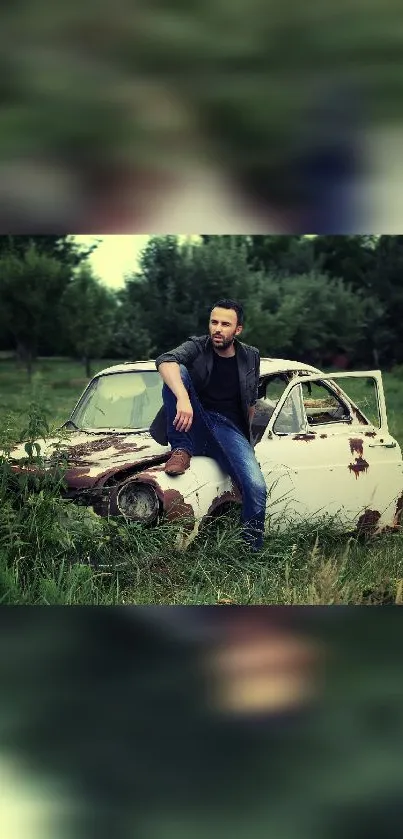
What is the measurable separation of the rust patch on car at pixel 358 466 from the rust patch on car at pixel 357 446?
0.03m

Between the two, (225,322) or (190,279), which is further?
(190,279)

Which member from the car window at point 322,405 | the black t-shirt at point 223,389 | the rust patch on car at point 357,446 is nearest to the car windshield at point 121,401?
the black t-shirt at point 223,389

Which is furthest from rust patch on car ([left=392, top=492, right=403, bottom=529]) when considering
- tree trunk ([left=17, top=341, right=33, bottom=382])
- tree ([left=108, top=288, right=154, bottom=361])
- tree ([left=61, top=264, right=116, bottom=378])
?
tree trunk ([left=17, top=341, right=33, bottom=382])

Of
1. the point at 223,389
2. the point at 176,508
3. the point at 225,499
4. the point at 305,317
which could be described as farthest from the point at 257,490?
the point at 305,317

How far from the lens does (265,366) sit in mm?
5539

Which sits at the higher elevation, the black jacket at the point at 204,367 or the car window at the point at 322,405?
the black jacket at the point at 204,367

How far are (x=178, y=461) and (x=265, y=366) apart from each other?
562mm

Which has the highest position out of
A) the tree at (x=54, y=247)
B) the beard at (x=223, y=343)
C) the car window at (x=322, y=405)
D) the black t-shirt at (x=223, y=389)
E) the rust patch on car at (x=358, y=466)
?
the tree at (x=54, y=247)

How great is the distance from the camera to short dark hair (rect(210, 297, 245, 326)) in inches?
219

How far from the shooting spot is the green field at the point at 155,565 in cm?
535

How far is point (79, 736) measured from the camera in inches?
136

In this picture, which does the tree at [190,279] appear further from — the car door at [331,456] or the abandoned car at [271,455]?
the car door at [331,456]

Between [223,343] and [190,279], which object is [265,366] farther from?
[190,279]

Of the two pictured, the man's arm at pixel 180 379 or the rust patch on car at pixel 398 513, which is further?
the rust patch on car at pixel 398 513
